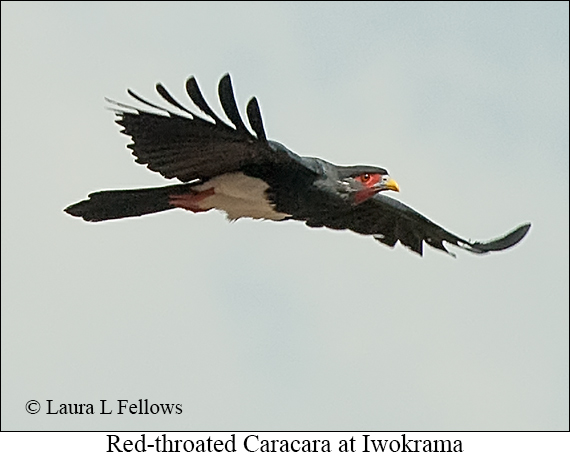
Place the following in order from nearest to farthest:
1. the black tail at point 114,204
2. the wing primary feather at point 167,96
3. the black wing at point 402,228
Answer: the wing primary feather at point 167,96, the black tail at point 114,204, the black wing at point 402,228

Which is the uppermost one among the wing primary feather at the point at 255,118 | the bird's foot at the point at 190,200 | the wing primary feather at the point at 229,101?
the bird's foot at the point at 190,200

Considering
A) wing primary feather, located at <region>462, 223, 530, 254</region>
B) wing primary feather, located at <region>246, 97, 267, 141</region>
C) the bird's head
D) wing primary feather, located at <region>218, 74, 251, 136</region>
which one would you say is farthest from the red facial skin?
wing primary feather, located at <region>462, 223, 530, 254</region>

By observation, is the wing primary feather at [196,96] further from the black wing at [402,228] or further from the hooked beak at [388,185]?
the black wing at [402,228]

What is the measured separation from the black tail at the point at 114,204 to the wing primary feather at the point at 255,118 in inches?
53.9

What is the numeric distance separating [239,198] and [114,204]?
123 cm

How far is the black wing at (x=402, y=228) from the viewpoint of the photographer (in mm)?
15047

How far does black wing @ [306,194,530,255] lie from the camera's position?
49.4ft

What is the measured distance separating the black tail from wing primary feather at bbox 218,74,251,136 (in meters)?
1.45

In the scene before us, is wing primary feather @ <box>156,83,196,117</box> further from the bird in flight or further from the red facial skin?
the red facial skin

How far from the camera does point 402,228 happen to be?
15.4 meters

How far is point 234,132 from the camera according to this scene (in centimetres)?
1234

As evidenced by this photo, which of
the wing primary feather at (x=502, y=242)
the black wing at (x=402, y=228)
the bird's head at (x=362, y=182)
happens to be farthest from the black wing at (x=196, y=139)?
the wing primary feather at (x=502, y=242)
